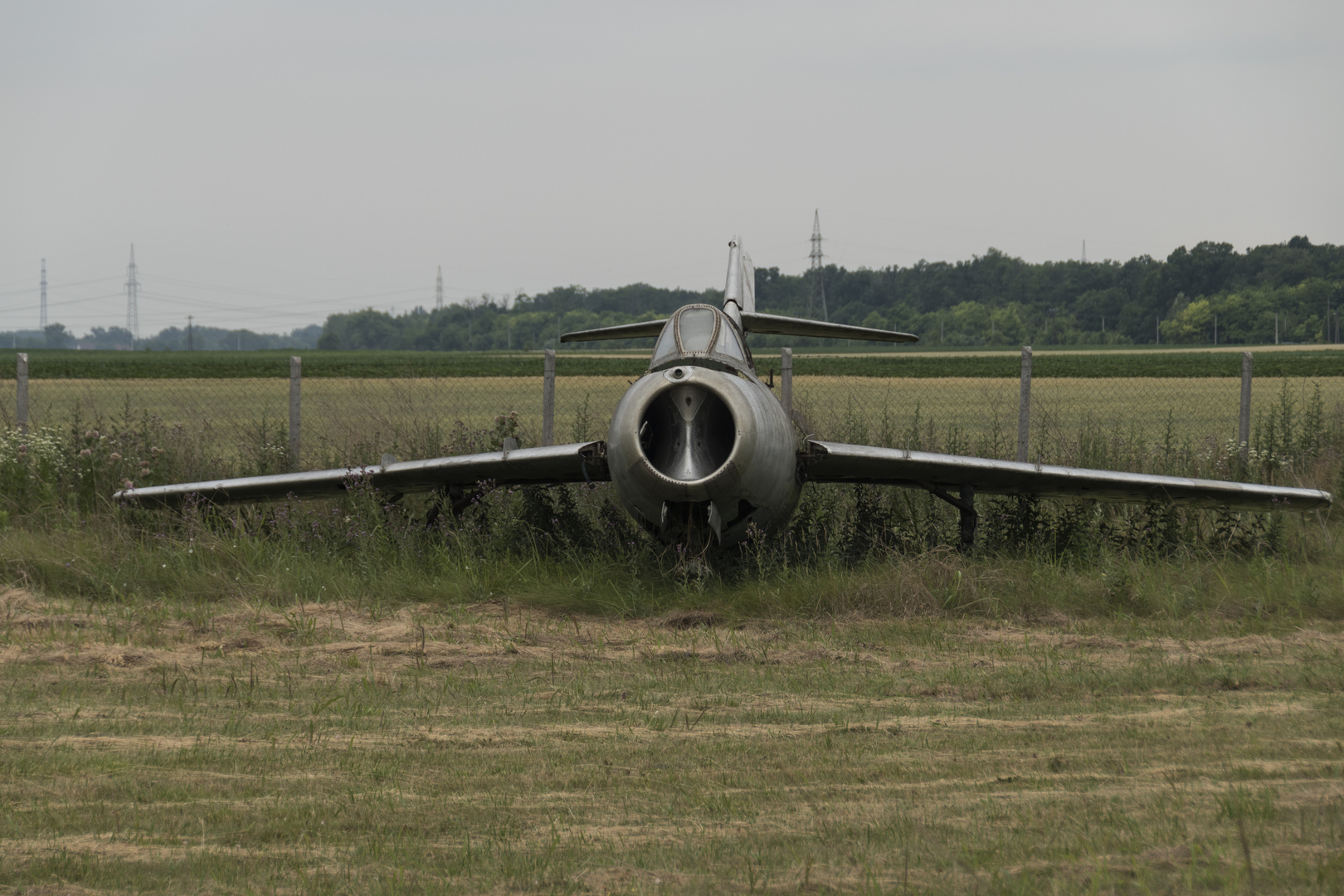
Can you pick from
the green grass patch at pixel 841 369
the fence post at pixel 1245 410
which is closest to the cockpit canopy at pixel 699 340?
the fence post at pixel 1245 410

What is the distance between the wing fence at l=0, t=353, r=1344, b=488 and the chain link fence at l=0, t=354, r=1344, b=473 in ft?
0.18

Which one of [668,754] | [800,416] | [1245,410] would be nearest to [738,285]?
[800,416]

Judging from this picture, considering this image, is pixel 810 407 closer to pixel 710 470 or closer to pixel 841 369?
pixel 710 470

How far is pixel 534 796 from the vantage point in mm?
4297

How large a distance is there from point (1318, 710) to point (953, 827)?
2665 millimetres

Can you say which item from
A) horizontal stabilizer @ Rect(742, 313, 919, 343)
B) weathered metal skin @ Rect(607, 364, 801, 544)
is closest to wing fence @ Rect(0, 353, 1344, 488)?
horizontal stabilizer @ Rect(742, 313, 919, 343)

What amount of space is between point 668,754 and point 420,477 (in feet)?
16.9

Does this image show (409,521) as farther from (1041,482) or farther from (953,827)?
(953,827)

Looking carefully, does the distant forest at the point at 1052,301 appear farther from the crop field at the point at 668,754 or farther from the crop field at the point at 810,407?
the crop field at the point at 668,754

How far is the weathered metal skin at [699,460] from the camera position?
7.12 metres

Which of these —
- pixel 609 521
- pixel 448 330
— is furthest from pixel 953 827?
pixel 448 330

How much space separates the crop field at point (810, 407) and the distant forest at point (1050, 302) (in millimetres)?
60348

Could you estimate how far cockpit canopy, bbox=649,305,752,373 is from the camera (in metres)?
8.36

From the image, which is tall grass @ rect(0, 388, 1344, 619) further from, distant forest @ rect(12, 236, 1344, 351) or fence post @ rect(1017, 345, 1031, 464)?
distant forest @ rect(12, 236, 1344, 351)
